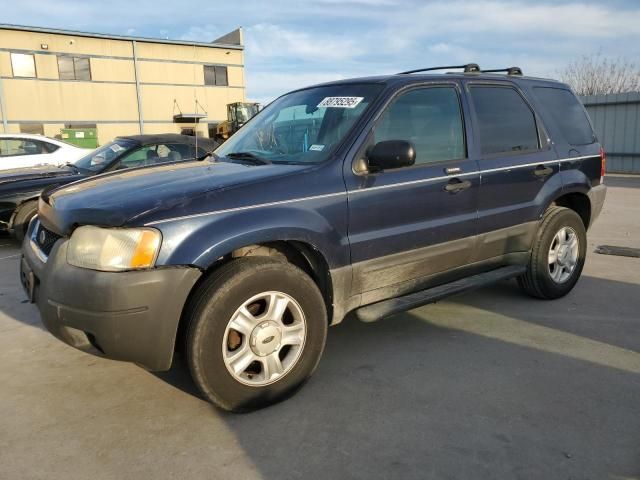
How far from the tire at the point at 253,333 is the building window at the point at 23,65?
29791 mm

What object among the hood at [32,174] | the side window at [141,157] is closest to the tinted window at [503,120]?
the side window at [141,157]

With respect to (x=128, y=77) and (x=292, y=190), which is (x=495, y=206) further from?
(x=128, y=77)

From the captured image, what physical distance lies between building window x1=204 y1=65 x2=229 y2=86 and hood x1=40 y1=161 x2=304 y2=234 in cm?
3189

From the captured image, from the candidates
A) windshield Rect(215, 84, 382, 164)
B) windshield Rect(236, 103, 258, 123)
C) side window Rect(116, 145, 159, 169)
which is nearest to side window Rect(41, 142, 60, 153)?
side window Rect(116, 145, 159, 169)

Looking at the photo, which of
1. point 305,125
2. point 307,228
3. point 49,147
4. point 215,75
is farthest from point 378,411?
point 215,75

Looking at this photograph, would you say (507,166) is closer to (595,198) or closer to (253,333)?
(595,198)

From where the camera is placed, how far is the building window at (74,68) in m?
28.4

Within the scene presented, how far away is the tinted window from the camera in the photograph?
4.05 metres

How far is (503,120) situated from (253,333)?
2675 millimetres

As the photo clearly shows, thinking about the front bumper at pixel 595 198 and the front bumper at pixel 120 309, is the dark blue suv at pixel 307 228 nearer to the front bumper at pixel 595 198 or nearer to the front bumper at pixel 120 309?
the front bumper at pixel 120 309

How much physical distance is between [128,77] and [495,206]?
100.0 ft

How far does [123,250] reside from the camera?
2.55 m

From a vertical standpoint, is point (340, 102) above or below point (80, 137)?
below

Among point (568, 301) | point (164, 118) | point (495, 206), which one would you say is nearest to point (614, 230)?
point (568, 301)
